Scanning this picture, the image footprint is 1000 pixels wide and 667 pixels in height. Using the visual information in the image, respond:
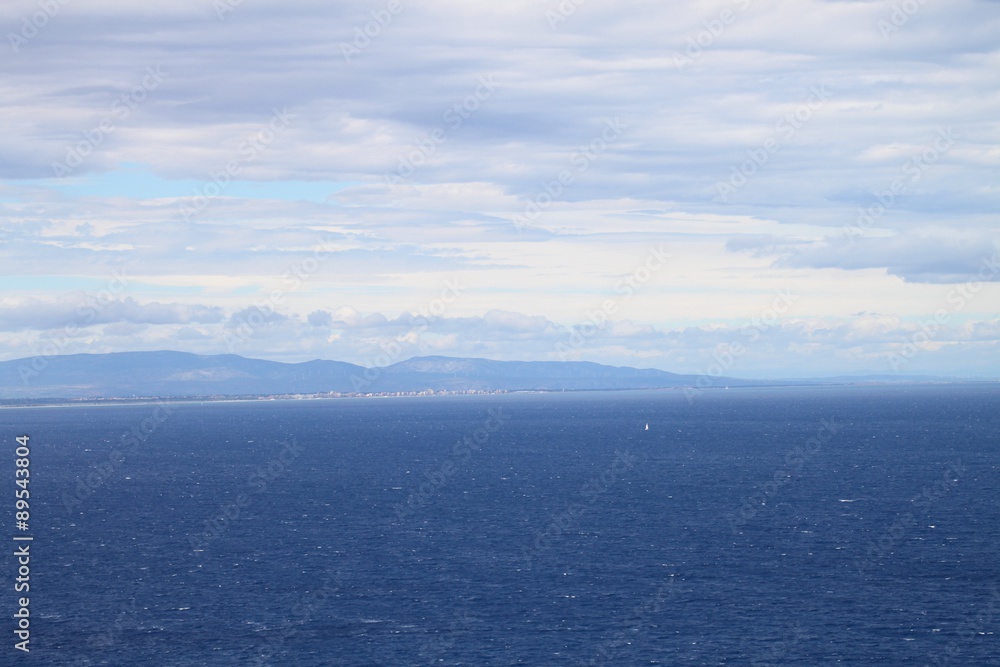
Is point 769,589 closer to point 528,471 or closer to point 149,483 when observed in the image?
point 528,471

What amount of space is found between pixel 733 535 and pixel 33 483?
10841cm

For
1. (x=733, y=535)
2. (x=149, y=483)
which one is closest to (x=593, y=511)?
(x=733, y=535)

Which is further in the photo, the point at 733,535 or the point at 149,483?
the point at 149,483

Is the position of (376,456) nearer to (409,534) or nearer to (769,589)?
(409,534)

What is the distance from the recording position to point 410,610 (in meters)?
76.4

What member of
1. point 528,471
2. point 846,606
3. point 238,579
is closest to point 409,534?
point 238,579

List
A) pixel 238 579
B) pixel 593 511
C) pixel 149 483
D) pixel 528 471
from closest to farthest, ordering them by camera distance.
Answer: pixel 238 579 → pixel 593 511 → pixel 149 483 → pixel 528 471

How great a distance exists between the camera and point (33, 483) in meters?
158

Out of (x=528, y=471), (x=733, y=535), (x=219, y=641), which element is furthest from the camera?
(x=528, y=471)

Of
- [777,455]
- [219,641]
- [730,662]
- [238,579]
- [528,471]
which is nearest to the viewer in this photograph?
[730,662]

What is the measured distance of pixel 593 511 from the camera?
394 feet

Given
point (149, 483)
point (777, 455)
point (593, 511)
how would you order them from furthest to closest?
point (777, 455)
point (149, 483)
point (593, 511)

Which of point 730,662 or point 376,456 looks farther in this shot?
point 376,456

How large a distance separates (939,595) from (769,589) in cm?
1229
